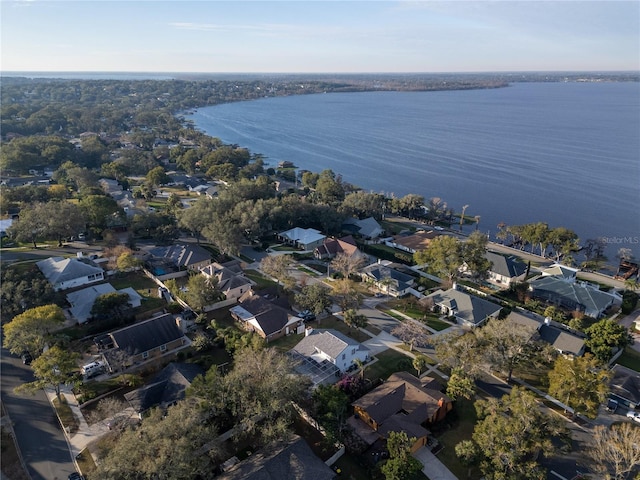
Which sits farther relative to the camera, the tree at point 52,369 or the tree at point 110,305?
the tree at point 110,305

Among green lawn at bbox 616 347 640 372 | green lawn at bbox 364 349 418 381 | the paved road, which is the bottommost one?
green lawn at bbox 616 347 640 372

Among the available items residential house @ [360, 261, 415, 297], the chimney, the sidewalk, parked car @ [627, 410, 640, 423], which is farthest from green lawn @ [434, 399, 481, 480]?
the chimney

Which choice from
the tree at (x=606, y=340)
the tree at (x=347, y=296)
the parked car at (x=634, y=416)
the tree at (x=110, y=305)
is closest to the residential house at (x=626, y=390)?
the parked car at (x=634, y=416)

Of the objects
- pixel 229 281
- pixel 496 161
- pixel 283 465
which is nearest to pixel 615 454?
pixel 283 465

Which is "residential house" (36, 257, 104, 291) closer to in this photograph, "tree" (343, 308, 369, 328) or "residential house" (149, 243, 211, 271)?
"residential house" (149, 243, 211, 271)

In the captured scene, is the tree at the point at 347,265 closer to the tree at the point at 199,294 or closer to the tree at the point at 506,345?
the tree at the point at 199,294

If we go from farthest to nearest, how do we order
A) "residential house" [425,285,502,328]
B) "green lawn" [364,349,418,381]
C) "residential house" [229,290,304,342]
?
"residential house" [425,285,502,328] → "residential house" [229,290,304,342] → "green lawn" [364,349,418,381]

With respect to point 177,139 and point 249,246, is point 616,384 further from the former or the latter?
point 177,139
